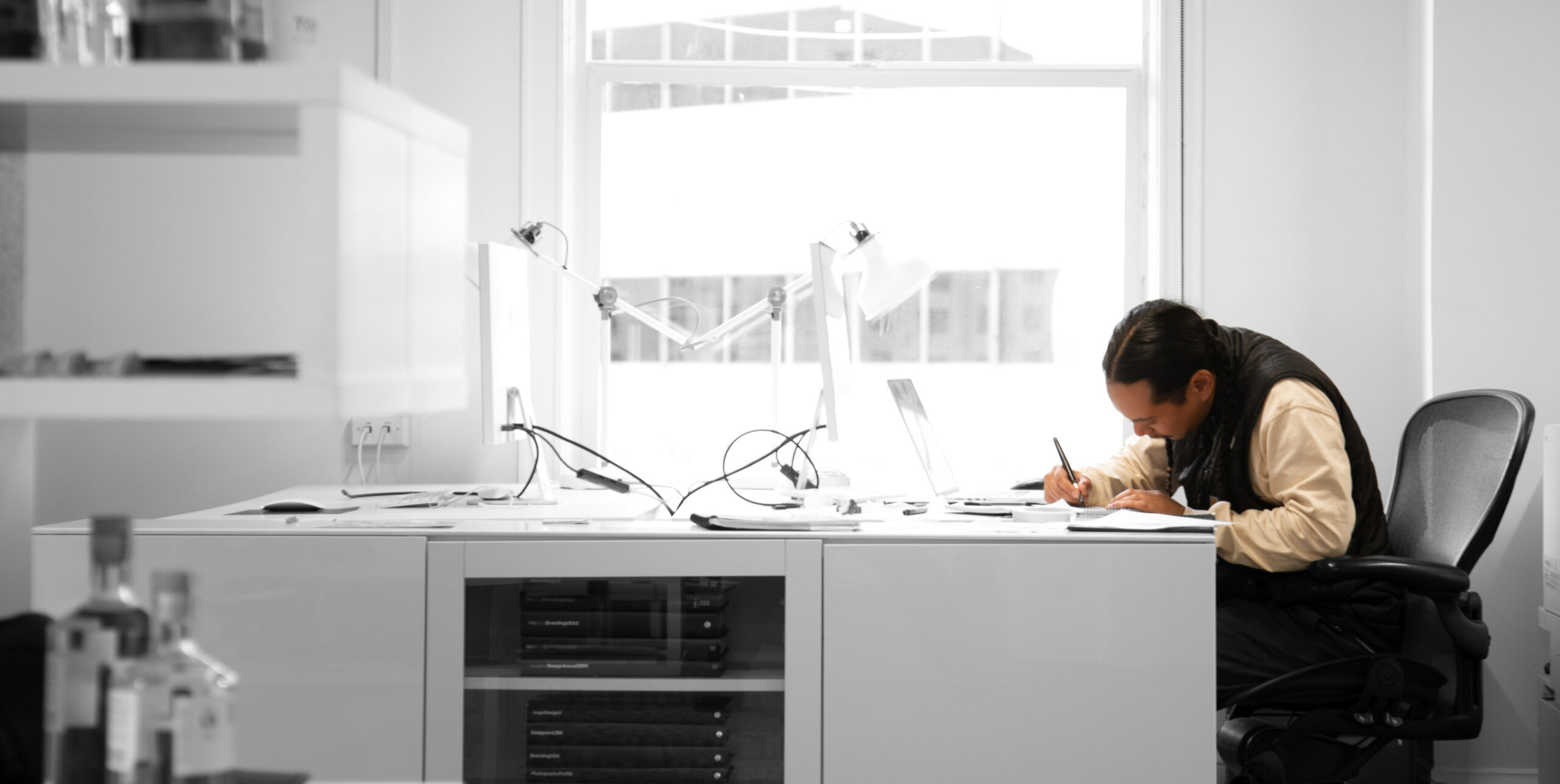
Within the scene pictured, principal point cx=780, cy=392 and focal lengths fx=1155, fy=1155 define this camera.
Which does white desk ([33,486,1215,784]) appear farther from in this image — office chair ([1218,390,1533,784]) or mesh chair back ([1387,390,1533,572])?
mesh chair back ([1387,390,1533,572])

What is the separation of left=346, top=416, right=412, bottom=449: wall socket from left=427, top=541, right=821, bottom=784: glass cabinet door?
1141 mm

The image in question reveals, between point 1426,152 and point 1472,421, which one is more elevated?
point 1426,152

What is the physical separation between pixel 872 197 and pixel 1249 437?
1.35m

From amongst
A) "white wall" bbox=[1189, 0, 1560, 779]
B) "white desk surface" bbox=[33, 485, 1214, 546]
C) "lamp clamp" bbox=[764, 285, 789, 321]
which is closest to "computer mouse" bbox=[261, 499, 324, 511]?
"white desk surface" bbox=[33, 485, 1214, 546]

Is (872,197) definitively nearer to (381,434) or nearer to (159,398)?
(381,434)

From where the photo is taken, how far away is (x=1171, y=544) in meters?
1.88

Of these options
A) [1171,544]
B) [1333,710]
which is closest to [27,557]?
[1171,544]

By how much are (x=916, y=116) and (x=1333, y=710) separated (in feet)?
6.01

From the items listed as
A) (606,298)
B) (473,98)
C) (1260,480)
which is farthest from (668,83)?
(1260,480)

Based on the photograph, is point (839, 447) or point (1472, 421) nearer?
point (1472, 421)

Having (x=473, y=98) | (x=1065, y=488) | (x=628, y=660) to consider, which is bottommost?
(x=628, y=660)

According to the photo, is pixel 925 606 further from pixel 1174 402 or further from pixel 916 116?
pixel 916 116

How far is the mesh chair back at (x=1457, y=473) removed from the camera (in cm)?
201

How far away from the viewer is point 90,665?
2.63 ft
